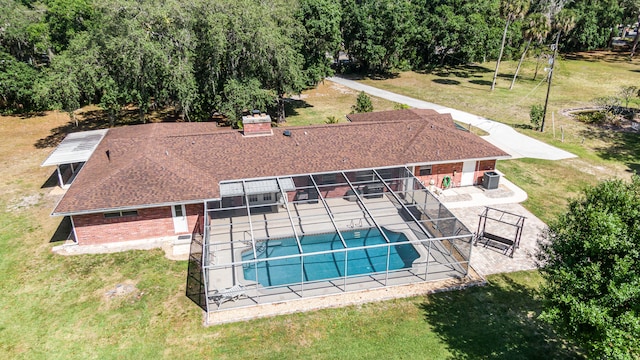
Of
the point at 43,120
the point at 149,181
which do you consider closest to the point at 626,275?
the point at 149,181

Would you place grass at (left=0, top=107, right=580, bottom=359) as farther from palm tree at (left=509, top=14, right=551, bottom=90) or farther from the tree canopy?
palm tree at (left=509, top=14, right=551, bottom=90)

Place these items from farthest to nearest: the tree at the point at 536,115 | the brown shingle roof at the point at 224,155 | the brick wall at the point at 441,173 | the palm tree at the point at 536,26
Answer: the palm tree at the point at 536,26 < the tree at the point at 536,115 < the brick wall at the point at 441,173 < the brown shingle roof at the point at 224,155

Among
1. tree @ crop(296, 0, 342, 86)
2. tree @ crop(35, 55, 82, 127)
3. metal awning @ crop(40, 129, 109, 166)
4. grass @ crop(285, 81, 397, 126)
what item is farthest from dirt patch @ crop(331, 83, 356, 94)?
tree @ crop(35, 55, 82, 127)

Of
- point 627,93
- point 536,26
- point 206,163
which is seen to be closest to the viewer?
point 206,163

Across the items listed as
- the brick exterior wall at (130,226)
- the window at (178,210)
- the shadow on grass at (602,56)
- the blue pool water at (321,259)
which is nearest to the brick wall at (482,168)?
the blue pool water at (321,259)

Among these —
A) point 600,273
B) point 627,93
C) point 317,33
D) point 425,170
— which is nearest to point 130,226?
point 425,170

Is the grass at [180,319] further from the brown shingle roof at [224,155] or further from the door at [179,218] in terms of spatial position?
the brown shingle roof at [224,155]

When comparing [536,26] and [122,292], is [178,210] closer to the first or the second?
[122,292]
